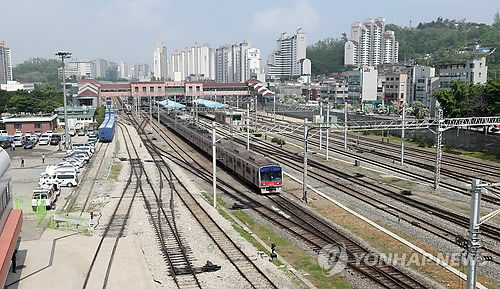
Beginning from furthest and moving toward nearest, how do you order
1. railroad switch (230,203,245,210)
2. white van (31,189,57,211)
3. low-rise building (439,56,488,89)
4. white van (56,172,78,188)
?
1. low-rise building (439,56,488,89)
2. white van (56,172,78,188)
3. railroad switch (230,203,245,210)
4. white van (31,189,57,211)

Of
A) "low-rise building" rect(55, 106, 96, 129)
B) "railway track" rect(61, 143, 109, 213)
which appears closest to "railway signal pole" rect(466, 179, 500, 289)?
"railway track" rect(61, 143, 109, 213)

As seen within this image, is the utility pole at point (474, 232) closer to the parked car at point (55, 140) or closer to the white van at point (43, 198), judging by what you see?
the white van at point (43, 198)

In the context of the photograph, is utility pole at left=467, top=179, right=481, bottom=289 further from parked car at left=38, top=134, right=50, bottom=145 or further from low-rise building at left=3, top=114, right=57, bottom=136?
low-rise building at left=3, top=114, right=57, bottom=136

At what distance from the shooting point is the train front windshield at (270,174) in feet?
89.6

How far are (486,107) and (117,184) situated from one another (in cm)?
4157

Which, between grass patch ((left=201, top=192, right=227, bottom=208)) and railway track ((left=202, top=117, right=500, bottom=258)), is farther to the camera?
grass patch ((left=201, top=192, right=227, bottom=208))

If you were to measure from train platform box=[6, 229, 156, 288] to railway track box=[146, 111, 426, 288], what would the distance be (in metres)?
7.01

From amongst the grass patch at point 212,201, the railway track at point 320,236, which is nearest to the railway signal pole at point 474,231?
the railway track at point 320,236

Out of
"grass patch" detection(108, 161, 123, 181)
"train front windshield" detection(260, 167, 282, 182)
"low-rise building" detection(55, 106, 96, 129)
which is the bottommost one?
"grass patch" detection(108, 161, 123, 181)

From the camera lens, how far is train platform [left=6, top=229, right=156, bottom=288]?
14.9 m

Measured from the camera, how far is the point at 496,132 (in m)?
57.6

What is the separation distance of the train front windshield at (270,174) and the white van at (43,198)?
12.0 m

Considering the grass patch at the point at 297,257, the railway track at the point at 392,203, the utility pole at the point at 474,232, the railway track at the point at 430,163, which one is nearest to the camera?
the utility pole at the point at 474,232

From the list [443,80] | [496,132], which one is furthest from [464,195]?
[443,80]
